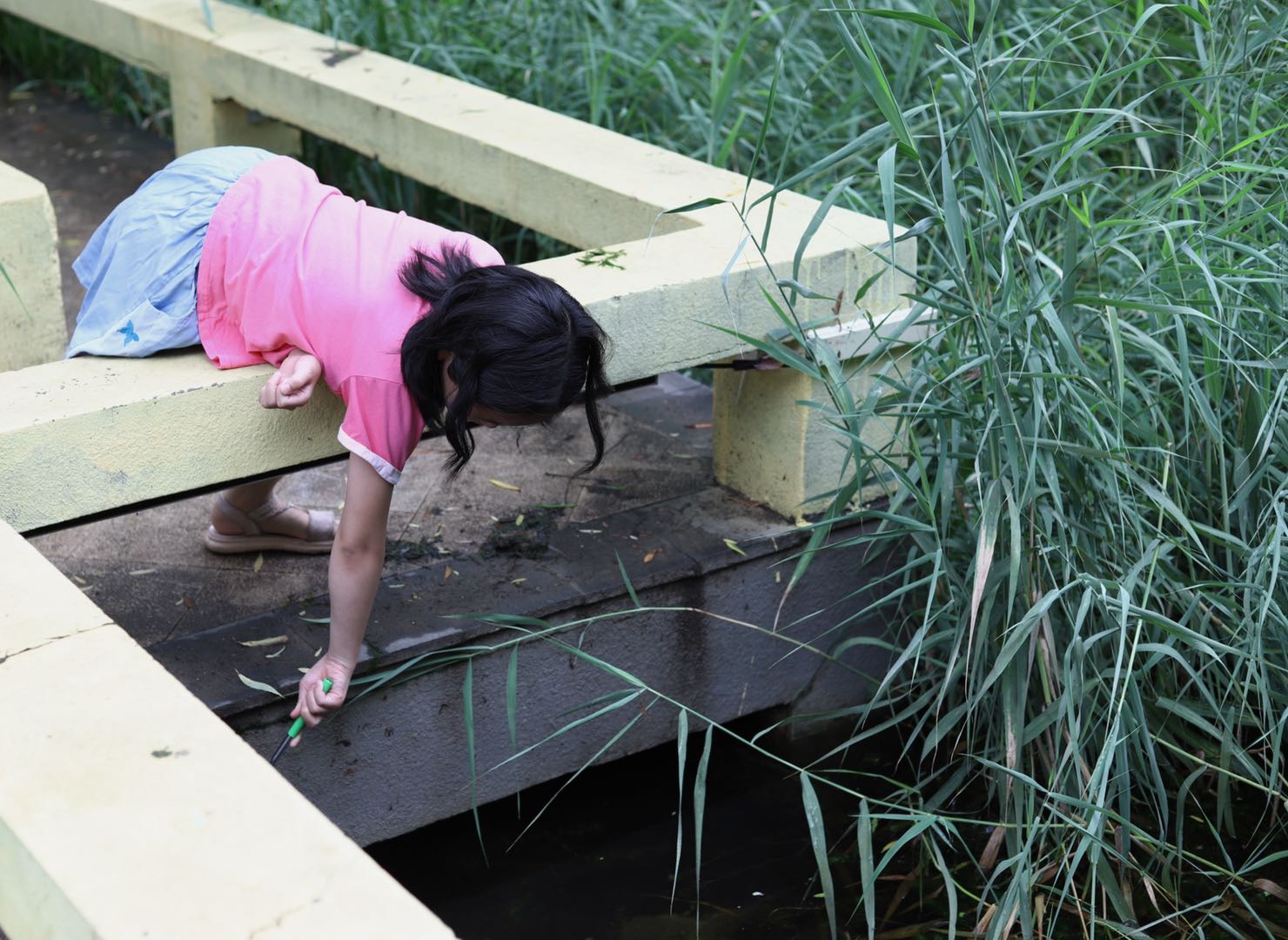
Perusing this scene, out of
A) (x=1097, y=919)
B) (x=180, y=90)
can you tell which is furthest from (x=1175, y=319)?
(x=180, y=90)

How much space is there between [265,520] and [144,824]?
4.61 feet

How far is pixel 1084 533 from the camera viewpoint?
7.70 feet

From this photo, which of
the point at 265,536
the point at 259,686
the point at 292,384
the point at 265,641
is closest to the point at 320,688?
the point at 259,686

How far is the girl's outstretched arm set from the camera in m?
2.13

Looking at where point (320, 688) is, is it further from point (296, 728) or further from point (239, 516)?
point (239, 516)

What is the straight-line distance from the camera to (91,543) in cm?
283

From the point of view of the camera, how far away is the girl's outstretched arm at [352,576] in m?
2.13

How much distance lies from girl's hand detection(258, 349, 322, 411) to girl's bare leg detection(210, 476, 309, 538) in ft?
1.72

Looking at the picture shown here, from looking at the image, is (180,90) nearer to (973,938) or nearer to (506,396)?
(506,396)

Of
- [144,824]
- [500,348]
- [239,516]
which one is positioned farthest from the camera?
[239,516]

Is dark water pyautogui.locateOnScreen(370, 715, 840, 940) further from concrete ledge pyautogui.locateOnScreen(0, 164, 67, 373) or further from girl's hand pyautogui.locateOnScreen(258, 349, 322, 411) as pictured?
concrete ledge pyautogui.locateOnScreen(0, 164, 67, 373)

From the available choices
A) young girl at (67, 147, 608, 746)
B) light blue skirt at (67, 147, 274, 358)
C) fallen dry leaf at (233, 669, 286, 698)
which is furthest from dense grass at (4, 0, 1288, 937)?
light blue skirt at (67, 147, 274, 358)

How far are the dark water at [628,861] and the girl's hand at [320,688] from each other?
0.51 m

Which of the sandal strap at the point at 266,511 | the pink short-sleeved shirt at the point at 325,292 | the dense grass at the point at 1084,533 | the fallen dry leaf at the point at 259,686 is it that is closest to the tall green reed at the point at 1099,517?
the dense grass at the point at 1084,533
